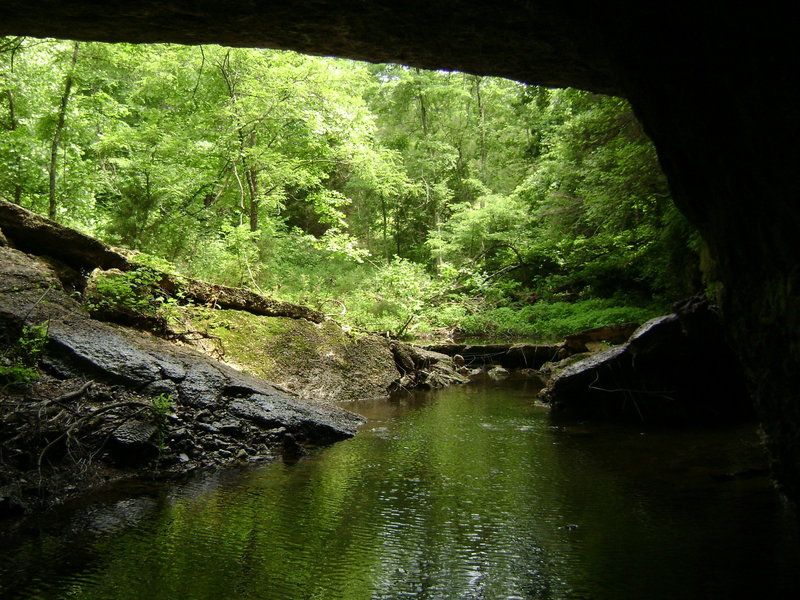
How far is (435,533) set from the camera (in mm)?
4410

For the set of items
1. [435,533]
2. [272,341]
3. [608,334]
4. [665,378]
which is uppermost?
[608,334]

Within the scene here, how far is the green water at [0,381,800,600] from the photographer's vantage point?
345cm

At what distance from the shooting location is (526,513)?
190 inches

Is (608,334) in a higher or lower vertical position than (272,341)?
higher

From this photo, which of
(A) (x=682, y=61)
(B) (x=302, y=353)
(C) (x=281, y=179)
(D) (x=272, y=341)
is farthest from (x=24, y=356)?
(C) (x=281, y=179)

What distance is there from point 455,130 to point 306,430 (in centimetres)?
2255

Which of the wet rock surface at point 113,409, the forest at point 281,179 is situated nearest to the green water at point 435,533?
the wet rock surface at point 113,409

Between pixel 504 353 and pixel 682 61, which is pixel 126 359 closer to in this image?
pixel 682 61

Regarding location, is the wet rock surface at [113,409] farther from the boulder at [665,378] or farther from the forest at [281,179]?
the boulder at [665,378]

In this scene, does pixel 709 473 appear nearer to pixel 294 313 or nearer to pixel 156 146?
pixel 294 313

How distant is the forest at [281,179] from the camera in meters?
11.5

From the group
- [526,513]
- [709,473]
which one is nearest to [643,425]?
[709,473]

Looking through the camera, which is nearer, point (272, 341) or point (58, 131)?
point (272, 341)

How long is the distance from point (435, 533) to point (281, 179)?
11.9m
